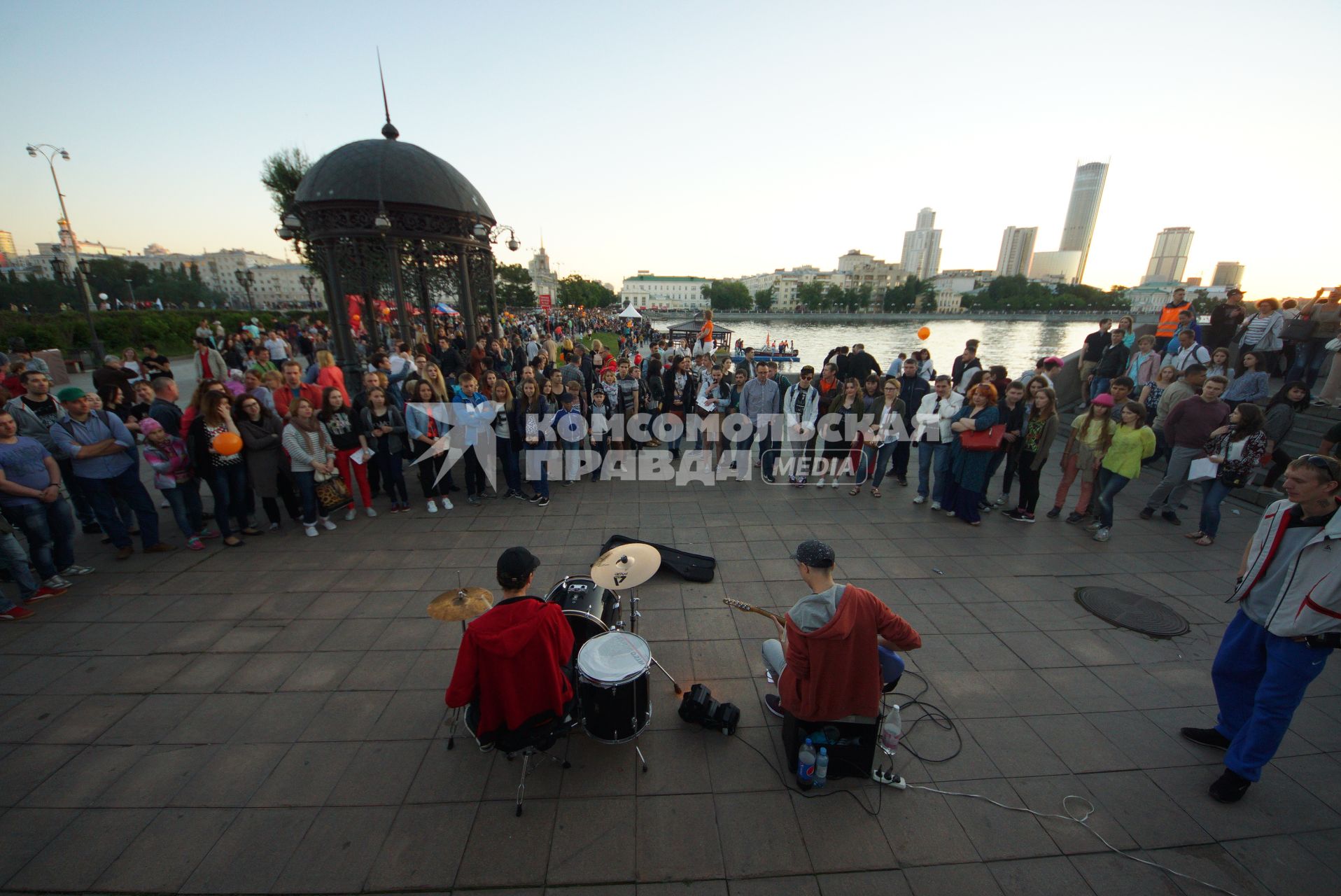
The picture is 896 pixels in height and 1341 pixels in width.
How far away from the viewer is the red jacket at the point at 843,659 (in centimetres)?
293

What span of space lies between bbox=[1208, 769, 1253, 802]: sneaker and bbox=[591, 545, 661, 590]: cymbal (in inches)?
162

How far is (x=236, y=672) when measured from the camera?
172 inches

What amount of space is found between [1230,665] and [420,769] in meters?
5.93

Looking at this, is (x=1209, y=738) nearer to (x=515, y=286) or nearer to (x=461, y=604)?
(x=461, y=604)

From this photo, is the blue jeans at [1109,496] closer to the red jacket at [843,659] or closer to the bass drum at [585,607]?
the red jacket at [843,659]

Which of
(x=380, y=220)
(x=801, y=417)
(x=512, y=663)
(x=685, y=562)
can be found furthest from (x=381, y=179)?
(x=512, y=663)

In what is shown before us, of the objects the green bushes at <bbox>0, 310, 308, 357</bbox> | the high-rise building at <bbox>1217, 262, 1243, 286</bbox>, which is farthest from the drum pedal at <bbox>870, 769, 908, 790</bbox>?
the high-rise building at <bbox>1217, 262, 1243, 286</bbox>

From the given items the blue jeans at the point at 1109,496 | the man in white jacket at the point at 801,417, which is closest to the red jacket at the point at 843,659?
the man in white jacket at the point at 801,417

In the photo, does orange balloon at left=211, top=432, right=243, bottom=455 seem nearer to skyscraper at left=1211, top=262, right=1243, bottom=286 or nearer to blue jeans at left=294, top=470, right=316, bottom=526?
blue jeans at left=294, top=470, right=316, bottom=526

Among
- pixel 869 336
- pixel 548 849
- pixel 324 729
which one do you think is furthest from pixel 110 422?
pixel 869 336

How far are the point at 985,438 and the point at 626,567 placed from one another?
19.6 ft

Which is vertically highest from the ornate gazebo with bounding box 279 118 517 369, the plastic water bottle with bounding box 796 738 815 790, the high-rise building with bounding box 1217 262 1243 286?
the high-rise building with bounding box 1217 262 1243 286

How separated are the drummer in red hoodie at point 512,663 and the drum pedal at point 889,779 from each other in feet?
7.34

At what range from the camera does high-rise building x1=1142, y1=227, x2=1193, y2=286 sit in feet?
428
